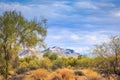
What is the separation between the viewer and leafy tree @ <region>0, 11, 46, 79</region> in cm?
3372

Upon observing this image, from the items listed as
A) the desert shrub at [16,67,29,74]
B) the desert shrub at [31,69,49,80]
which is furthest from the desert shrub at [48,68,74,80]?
the desert shrub at [16,67,29,74]

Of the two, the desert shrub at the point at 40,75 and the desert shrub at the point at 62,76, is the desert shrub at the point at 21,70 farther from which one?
the desert shrub at the point at 62,76

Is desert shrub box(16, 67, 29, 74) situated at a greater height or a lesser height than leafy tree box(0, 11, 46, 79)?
lesser

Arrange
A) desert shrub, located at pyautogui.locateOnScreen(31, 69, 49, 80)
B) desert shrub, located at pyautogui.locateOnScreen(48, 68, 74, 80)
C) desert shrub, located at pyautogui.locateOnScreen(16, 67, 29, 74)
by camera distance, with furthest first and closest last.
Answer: desert shrub, located at pyautogui.locateOnScreen(16, 67, 29, 74) → desert shrub, located at pyautogui.locateOnScreen(31, 69, 49, 80) → desert shrub, located at pyautogui.locateOnScreen(48, 68, 74, 80)

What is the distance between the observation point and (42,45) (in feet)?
119

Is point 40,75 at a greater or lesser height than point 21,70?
greater

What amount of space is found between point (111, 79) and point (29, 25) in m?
11.5

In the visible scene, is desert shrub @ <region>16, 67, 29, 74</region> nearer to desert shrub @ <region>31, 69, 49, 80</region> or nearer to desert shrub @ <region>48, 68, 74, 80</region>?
desert shrub @ <region>31, 69, 49, 80</region>

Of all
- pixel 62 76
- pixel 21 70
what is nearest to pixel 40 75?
pixel 62 76

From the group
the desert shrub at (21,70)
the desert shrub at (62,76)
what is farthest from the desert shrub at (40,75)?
the desert shrub at (21,70)

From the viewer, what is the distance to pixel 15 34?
34062 millimetres

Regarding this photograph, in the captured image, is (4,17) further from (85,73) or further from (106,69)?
(106,69)

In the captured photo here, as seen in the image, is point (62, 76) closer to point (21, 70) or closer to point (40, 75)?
point (40, 75)

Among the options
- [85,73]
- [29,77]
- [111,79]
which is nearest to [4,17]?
[29,77]
